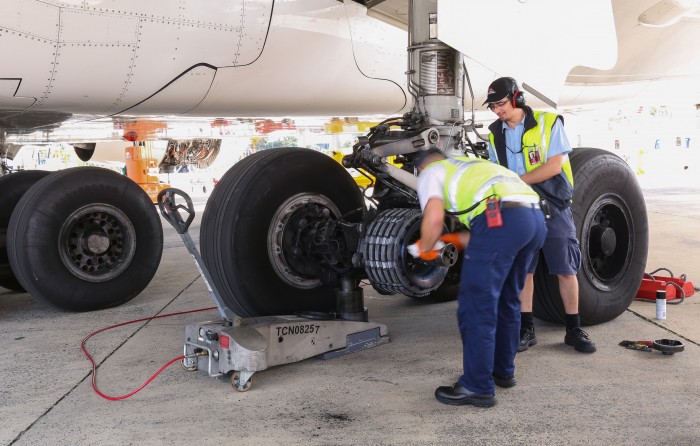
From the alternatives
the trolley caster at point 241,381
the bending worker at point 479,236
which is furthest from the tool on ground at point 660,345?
the trolley caster at point 241,381

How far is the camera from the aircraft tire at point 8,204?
572cm

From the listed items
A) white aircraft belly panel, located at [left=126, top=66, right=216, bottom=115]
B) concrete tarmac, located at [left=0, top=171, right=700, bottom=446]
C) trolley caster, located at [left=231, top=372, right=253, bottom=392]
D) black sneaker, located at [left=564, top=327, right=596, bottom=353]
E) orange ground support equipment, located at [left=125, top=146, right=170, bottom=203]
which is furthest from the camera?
orange ground support equipment, located at [left=125, top=146, right=170, bottom=203]

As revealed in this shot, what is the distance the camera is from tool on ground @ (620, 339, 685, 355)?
330 centimetres

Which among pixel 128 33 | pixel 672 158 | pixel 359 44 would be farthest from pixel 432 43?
pixel 672 158

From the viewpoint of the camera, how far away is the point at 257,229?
3.74 metres

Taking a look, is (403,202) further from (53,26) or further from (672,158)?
(672,158)

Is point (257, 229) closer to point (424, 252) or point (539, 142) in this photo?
point (424, 252)

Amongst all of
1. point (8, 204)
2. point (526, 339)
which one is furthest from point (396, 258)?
point (8, 204)

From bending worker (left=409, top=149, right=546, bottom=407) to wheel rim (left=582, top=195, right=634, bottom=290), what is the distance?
1443 mm

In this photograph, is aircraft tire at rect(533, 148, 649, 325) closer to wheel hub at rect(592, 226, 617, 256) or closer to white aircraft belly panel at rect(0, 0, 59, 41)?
wheel hub at rect(592, 226, 617, 256)

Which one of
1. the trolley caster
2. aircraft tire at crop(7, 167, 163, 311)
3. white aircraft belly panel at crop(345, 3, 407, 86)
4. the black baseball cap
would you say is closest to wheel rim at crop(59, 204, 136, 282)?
aircraft tire at crop(7, 167, 163, 311)

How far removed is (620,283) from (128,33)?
3381mm

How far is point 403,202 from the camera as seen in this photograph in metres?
4.00

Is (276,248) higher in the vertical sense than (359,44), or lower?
lower
